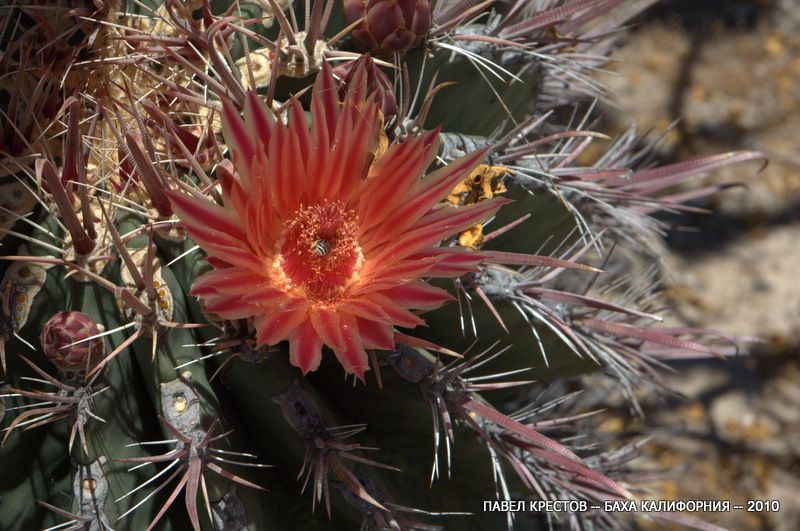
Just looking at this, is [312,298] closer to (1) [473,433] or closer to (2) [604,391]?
(1) [473,433]

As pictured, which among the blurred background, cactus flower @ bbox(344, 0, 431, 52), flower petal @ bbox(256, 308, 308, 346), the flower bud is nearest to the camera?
flower petal @ bbox(256, 308, 308, 346)

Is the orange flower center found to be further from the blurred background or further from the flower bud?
the blurred background

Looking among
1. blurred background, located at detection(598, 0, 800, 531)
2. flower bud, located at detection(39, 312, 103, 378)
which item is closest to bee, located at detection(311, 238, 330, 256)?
flower bud, located at detection(39, 312, 103, 378)

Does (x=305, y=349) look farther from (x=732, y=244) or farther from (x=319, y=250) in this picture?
(x=732, y=244)

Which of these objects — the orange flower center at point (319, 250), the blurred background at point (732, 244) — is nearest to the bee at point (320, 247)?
the orange flower center at point (319, 250)

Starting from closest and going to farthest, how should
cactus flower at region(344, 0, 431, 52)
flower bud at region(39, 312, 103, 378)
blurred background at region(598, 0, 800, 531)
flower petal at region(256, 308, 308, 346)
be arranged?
1. flower petal at region(256, 308, 308, 346)
2. flower bud at region(39, 312, 103, 378)
3. cactus flower at region(344, 0, 431, 52)
4. blurred background at region(598, 0, 800, 531)

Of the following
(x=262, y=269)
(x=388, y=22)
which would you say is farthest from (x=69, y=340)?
(x=388, y=22)

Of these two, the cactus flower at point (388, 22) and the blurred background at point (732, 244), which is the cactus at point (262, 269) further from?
the blurred background at point (732, 244)
